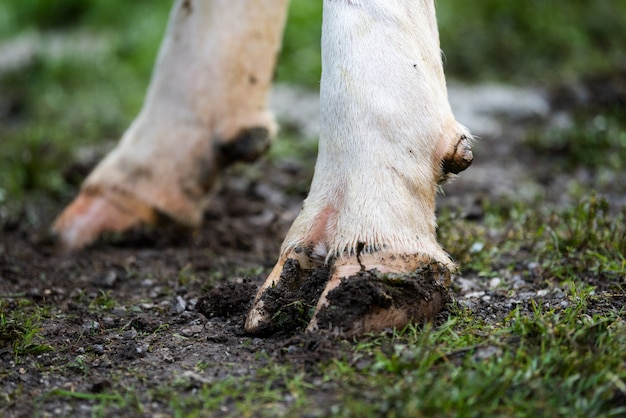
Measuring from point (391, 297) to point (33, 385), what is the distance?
99 cm

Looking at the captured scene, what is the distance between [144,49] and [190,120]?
370 centimetres

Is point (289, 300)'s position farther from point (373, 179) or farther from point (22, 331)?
point (22, 331)

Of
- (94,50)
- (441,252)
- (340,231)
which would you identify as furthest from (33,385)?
(94,50)

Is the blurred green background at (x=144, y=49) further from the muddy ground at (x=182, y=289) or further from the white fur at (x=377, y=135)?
the white fur at (x=377, y=135)

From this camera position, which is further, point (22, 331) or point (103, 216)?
point (103, 216)

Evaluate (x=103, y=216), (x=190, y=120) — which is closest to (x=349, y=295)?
(x=190, y=120)

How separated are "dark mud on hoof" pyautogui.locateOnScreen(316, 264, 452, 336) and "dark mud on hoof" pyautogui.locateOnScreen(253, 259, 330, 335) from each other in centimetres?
10

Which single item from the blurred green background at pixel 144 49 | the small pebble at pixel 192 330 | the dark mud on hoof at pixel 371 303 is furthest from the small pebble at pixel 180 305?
the blurred green background at pixel 144 49

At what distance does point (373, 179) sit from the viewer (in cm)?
233

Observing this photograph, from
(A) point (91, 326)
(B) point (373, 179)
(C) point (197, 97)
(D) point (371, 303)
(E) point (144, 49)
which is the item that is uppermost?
(E) point (144, 49)

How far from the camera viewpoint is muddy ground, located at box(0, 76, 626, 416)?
87.7 inches

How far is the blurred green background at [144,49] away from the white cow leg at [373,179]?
3.63 meters

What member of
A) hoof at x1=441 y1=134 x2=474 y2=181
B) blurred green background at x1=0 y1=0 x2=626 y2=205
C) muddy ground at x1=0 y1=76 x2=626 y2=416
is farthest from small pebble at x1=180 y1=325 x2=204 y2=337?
blurred green background at x1=0 y1=0 x2=626 y2=205

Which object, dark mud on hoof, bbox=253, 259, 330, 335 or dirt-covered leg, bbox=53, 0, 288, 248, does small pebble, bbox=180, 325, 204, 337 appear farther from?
dirt-covered leg, bbox=53, 0, 288, 248
